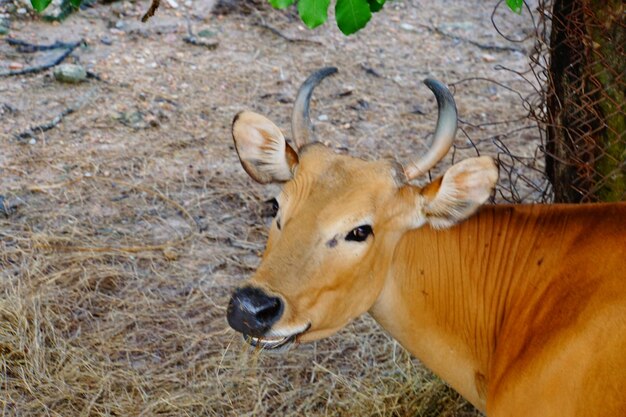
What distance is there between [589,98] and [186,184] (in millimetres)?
3406

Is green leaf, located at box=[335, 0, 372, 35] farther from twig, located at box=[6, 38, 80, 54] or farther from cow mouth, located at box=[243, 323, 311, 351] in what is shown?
twig, located at box=[6, 38, 80, 54]

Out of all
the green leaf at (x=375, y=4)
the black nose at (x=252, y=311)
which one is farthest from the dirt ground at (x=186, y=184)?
the green leaf at (x=375, y=4)

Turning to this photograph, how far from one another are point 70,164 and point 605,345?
4.99 metres

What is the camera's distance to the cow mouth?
11.3ft

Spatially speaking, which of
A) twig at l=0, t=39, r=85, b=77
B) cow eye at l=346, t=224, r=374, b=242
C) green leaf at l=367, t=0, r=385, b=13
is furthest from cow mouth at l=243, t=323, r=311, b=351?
twig at l=0, t=39, r=85, b=77

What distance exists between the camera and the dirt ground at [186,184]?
5.01 m

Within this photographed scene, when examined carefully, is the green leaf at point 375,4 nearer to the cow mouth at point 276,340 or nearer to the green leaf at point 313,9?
the green leaf at point 313,9

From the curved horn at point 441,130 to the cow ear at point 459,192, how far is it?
9 cm

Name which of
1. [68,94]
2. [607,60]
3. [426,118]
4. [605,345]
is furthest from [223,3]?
[605,345]

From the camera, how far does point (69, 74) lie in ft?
27.5

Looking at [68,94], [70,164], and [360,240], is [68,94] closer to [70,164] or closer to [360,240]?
[70,164]

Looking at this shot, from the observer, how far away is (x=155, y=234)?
6367mm

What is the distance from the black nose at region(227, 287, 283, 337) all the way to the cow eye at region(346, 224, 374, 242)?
43cm

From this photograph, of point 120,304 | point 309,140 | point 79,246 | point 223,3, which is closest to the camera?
point 309,140
